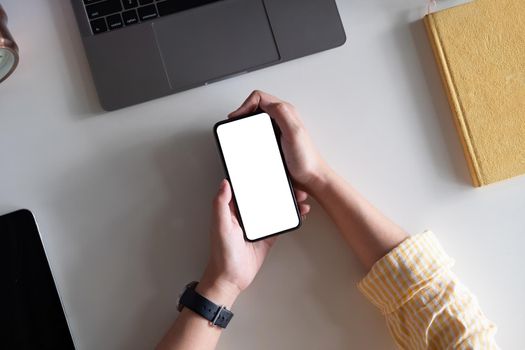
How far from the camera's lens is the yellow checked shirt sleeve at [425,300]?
1.92 ft

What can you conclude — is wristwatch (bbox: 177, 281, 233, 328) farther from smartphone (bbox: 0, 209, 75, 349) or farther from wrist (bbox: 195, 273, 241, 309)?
smartphone (bbox: 0, 209, 75, 349)

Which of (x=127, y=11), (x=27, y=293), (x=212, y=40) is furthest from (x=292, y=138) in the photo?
(x=27, y=293)

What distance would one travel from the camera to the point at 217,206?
0.60m

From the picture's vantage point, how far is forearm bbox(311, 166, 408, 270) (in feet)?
2.05

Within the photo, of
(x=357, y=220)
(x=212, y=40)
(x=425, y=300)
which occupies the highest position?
(x=212, y=40)

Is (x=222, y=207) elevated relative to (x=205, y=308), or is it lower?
elevated

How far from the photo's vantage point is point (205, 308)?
610 mm

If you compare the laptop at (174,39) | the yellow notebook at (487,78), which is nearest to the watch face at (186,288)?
the laptop at (174,39)

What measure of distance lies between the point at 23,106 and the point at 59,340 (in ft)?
0.99

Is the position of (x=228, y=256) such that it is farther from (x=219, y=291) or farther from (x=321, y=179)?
(x=321, y=179)

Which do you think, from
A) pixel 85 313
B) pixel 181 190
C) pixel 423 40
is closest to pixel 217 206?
pixel 181 190

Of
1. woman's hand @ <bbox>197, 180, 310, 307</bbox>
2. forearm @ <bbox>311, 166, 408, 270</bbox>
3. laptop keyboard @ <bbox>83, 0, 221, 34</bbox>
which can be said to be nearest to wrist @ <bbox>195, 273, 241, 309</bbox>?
woman's hand @ <bbox>197, 180, 310, 307</bbox>

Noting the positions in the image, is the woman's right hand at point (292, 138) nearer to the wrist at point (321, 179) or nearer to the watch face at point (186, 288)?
the wrist at point (321, 179)

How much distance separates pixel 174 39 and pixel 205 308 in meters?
0.34
